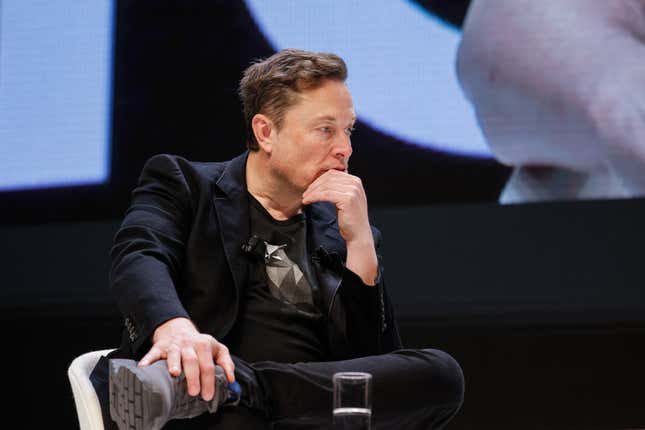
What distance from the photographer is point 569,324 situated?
3.14 meters

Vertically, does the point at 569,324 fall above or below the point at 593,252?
below

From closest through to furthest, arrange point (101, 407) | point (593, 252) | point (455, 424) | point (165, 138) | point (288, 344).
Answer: point (101, 407)
point (288, 344)
point (593, 252)
point (455, 424)
point (165, 138)

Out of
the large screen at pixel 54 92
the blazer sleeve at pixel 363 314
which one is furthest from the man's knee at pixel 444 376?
the large screen at pixel 54 92

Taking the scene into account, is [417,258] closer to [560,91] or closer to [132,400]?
[560,91]

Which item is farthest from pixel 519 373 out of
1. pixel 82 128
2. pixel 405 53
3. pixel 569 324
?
pixel 82 128

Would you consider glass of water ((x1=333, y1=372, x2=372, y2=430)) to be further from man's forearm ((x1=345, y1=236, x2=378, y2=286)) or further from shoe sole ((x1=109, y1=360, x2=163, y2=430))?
man's forearm ((x1=345, y1=236, x2=378, y2=286))

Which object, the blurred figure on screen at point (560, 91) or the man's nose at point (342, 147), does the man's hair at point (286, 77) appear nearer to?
the man's nose at point (342, 147)

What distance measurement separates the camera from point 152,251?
173 centimetres

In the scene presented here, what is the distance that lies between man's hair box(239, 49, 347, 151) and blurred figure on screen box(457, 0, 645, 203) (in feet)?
4.21

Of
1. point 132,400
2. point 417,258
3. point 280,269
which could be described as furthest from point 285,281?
point 417,258

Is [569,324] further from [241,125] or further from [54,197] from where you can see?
[54,197]

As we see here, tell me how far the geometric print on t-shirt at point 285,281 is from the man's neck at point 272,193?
14cm

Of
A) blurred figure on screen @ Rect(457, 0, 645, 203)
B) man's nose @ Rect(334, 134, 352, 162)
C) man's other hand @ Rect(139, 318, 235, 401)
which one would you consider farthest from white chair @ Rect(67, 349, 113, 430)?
blurred figure on screen @ Rect(457, 0, 645, 203)

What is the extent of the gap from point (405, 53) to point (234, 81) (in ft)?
2.29
